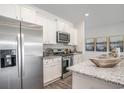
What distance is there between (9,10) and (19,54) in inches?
39.5

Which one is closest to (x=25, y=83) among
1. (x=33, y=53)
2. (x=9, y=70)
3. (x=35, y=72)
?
(x=35, y=72)

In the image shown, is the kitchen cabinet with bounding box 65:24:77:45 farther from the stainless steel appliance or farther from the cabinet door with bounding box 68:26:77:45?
the stainless steel appliance

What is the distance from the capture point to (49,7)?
325 centimetres

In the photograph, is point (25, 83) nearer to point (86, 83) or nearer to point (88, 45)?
point (86, 83)

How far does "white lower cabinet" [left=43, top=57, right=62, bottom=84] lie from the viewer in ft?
9.30

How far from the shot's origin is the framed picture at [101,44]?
20.9 feet

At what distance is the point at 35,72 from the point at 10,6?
62.2 inches

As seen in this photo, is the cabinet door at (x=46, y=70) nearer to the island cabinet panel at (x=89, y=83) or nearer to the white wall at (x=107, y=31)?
the island cabinet panel at (x=89, y=83)

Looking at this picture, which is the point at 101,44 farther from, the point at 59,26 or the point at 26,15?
the point at 26,15

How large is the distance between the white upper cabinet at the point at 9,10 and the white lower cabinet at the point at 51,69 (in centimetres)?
138

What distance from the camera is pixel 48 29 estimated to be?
11.2ft

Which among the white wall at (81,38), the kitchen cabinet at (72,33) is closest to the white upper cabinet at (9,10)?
the kitchen cabinet at (72,33)

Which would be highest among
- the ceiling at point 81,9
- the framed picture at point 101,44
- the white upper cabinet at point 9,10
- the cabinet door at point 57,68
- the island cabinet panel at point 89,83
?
the ceiling at point 81,9

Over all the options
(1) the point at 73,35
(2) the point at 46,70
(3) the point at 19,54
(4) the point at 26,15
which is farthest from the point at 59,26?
(3) the point at 19,54
